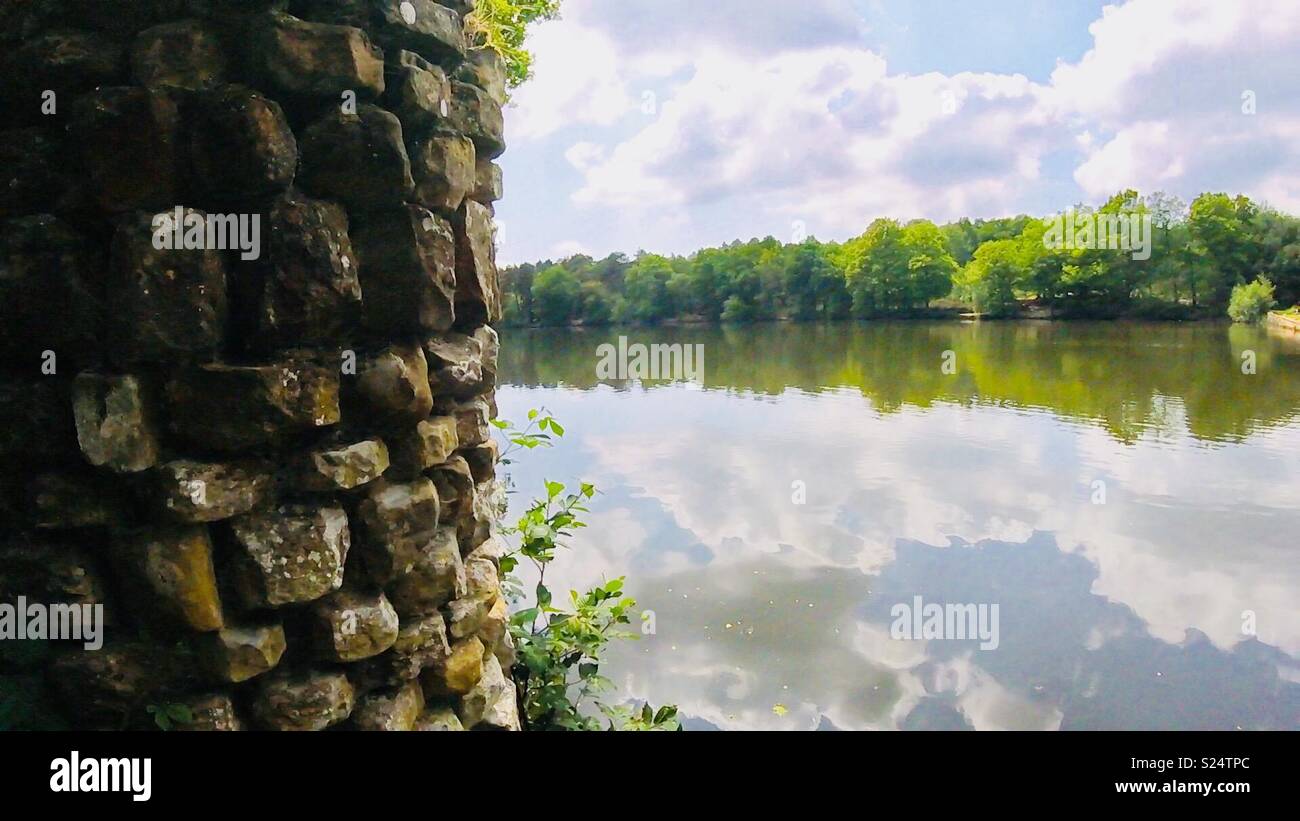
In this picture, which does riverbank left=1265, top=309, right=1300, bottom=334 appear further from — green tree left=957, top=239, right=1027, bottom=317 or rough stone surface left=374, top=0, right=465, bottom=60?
rough stone surface left=374, top=0, right=465, bottom=60

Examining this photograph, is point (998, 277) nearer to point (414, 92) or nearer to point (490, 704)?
point (490, 704)

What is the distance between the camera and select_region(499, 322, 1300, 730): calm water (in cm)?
750

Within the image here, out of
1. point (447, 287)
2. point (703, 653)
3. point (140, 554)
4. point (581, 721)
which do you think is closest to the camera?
point (140, 554)

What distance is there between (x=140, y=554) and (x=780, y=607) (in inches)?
300

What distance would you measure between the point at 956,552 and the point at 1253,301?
60793 millimetres

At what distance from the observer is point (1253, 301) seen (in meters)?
57.4

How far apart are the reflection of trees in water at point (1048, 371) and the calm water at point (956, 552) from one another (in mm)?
319

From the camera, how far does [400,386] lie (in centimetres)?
317

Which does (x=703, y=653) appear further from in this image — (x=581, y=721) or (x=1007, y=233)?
(x=1007, y=233)

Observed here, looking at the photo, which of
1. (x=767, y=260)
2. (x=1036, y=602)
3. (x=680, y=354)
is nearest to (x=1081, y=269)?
(x=767, y=260)

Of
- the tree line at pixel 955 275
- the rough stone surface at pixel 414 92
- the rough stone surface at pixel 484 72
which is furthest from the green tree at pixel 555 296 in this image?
the rough stone surface at pixel 414 92

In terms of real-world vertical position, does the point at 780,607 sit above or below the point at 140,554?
below

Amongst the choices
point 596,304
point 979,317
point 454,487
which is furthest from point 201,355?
point 979,317

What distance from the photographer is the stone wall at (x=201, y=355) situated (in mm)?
2701
